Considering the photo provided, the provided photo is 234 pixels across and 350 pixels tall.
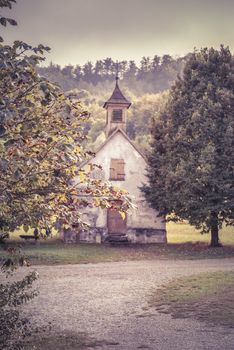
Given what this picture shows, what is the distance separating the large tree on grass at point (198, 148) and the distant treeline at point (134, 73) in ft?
405

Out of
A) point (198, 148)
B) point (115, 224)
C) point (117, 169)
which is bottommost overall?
point (115, 224)

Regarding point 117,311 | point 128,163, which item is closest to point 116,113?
point 128,163

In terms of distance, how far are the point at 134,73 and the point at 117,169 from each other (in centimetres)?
13454

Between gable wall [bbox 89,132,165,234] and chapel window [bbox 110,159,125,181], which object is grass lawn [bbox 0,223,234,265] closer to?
gable wall [bbox 89,132,165,234]

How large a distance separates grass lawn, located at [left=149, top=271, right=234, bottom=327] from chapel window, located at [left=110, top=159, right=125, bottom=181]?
54.0 ft

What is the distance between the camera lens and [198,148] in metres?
26.4

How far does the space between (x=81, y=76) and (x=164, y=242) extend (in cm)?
13336

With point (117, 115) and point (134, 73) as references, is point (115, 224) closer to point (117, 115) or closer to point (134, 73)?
point (117, 115)

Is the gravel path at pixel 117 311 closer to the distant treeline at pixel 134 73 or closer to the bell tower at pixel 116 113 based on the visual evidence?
the bell tower at pixel 116 113

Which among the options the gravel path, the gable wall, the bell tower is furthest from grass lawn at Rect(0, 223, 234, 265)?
the bell tower

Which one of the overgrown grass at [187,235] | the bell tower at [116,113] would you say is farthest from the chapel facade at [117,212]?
the overgrown grass at [187,235]

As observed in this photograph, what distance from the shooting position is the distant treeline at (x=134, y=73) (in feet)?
500

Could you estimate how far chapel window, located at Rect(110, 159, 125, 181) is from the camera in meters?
31.8

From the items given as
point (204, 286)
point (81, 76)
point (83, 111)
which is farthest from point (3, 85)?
point (81, 76)
